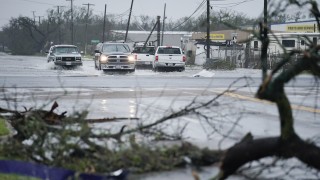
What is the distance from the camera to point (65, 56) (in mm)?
35875

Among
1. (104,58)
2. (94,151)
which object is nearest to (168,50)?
(104,58)

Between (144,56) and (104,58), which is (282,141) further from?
(144,56)

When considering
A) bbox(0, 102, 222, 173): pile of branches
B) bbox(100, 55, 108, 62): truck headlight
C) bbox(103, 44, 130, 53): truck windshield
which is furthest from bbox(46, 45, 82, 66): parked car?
bbox(0, 102, 222, 173): pile of branches

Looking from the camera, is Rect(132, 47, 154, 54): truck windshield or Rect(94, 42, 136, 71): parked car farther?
Rect(132, 47, 154, 54): truck windshield

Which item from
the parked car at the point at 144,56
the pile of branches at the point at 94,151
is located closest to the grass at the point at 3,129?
the pile of branches at the point at 94,151

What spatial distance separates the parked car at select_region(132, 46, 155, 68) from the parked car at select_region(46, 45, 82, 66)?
4.47m

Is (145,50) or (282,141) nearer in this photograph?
(282,141)

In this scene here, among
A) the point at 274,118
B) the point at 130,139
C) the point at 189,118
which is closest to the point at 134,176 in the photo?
the point at 130,139

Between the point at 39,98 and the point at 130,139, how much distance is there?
30.2 ft

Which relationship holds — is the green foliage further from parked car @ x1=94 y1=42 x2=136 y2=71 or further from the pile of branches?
parked car @ x1=94 y1=42 x2=136 y2=71

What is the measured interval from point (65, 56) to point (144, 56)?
6053 mm

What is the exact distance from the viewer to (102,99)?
14.6 metres

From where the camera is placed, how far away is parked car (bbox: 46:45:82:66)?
36.0 m

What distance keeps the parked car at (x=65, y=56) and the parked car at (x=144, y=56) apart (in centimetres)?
447
